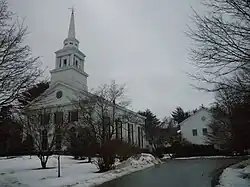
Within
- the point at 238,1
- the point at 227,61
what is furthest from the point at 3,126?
the point at 238,1

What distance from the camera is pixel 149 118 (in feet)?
237

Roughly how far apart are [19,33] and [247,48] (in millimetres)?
7631

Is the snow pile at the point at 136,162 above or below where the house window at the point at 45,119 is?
below

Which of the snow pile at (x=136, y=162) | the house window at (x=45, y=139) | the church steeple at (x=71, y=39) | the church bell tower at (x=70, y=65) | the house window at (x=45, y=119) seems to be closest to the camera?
the snow pile at (x=136, y=162)

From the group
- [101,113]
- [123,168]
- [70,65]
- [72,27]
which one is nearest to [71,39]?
[72,27]

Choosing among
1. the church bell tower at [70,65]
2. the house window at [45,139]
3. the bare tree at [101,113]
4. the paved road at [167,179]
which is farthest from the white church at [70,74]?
the paved road at [167,179]

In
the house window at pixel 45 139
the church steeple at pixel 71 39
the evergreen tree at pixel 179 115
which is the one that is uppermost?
the church steeple at pixel 71 39

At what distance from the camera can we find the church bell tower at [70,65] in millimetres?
47972

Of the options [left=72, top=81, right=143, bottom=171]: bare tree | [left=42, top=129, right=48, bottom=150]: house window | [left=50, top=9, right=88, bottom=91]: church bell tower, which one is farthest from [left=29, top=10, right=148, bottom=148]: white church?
[left=42, top=129, right=48, bottom=150]: house window

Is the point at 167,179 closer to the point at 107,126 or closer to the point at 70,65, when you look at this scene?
the point at 107,126

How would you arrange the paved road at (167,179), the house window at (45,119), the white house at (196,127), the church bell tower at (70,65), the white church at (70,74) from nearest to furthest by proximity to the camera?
the paved road at (167,179)
the house window at (45,119)
the white church at (70,74)
the church bell tower at (70,65)
the white house at (196,127)

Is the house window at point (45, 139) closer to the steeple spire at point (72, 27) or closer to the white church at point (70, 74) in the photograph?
the white church at point (70, 74)

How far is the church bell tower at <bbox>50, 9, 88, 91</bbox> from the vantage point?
48.0 meters

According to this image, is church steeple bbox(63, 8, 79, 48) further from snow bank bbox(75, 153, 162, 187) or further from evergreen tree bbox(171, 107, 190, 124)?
evergreen tree bbox(171, 107, 190, 124)
